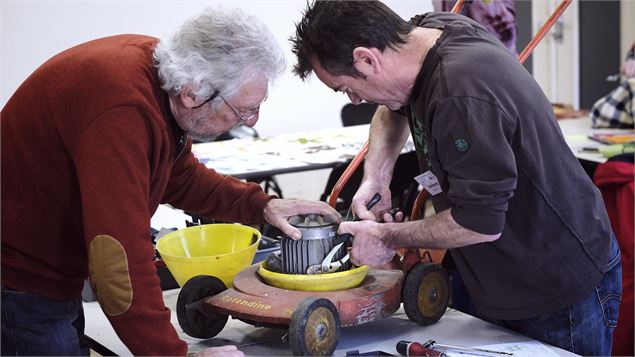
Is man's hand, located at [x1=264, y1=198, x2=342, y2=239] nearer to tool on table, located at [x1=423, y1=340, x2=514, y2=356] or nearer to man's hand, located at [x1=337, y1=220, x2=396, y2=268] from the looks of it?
man's hand, located at [x1=337, y1=220, x2=396, y2=268]

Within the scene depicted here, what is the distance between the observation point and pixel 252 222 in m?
2.25

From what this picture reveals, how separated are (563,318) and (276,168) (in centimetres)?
198

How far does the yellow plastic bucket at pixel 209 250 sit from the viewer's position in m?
2.18

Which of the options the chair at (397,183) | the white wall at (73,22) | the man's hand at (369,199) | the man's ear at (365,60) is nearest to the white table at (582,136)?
the chair at (397,183)

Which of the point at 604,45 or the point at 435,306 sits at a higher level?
the point at 435,306

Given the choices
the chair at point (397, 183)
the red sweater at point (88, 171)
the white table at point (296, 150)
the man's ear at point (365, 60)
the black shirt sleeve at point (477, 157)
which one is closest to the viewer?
the red sweater at point (88, 171)

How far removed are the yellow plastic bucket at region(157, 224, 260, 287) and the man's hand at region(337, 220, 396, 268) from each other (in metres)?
0.35

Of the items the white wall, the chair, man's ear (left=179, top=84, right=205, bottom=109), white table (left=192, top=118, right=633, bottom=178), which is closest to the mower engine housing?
man's ear (left=179, top=84, right=205, bottom=109)

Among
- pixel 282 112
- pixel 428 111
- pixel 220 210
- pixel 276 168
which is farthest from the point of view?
pixel 282 112

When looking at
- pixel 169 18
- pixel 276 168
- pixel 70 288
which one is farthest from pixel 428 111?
pixel 169 18

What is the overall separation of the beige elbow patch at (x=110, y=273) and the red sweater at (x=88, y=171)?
0.01 m

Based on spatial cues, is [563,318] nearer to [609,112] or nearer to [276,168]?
[276,168]

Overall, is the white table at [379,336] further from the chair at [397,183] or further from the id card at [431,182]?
the chair at [397,183]

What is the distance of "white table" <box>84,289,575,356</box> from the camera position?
2010 mm
